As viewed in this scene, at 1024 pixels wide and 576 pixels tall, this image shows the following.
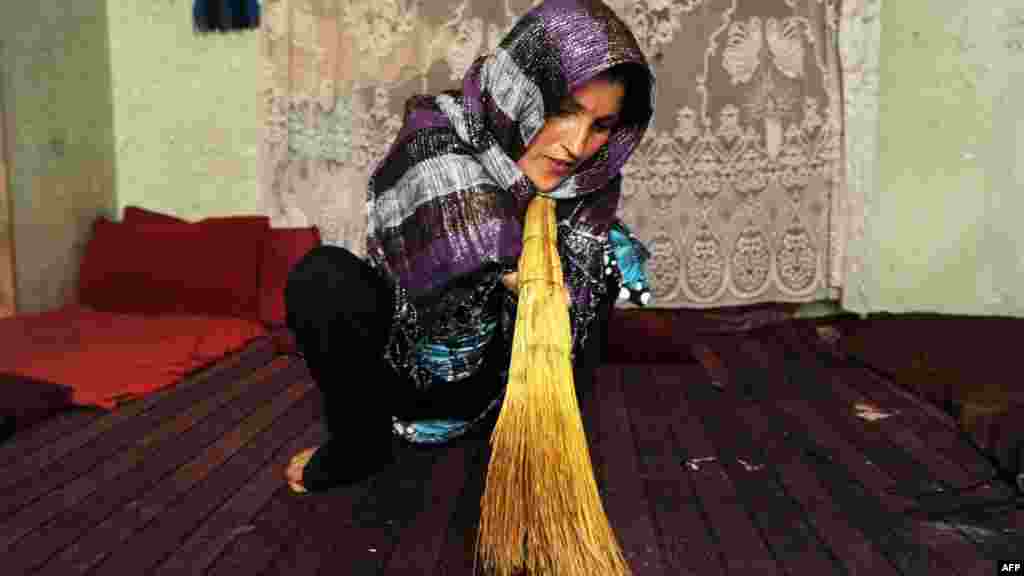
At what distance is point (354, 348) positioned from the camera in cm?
128

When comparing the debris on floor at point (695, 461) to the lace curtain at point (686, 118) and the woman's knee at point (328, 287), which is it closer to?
the woman's knee at point (328, 287)

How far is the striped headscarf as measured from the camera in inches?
45.9

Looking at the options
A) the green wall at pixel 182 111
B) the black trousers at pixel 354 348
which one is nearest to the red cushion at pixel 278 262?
the green wall at pixel 182 111

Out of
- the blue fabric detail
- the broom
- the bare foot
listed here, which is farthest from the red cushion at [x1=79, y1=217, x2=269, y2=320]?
the broom

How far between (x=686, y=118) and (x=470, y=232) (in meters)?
1.70

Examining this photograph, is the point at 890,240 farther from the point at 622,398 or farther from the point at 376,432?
the point at 376,432

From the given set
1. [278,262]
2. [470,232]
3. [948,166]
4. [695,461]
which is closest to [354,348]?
[470,232]

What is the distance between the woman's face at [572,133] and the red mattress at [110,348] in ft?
4.10

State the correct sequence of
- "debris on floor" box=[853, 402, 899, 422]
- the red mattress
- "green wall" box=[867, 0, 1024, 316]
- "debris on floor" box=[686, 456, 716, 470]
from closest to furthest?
"debris on floor" box=[686, 456, 716, 470], "debris on floor" box=[853, 402, 899, 422], the red mattress, "green wall" box=[867, 0, 1024, 316]

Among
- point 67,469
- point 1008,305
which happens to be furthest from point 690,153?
point 67,469

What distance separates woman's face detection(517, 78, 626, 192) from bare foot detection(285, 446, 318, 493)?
0.68 meters

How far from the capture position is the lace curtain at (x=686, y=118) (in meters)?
2.61

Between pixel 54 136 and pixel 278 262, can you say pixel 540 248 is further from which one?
pixel 54 136

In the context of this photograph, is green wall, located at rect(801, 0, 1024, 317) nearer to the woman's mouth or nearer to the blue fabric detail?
the blue fabric detail
